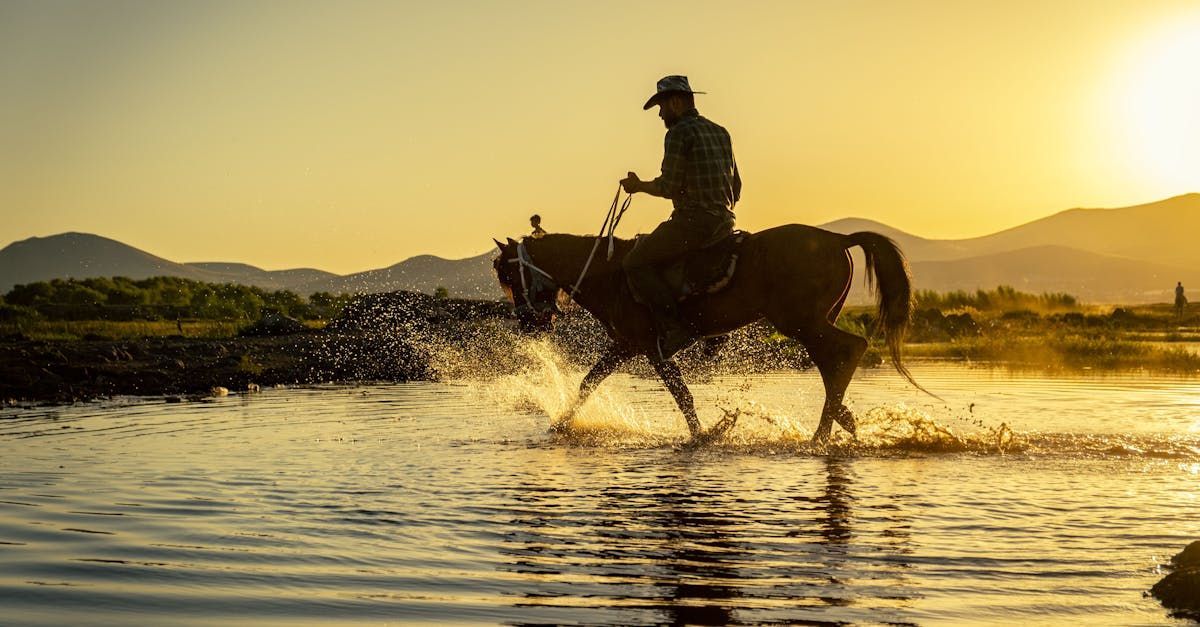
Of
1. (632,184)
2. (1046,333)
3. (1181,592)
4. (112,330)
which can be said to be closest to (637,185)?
(632,184)

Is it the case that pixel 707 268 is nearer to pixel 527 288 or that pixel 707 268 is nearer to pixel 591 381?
pixel 591 381

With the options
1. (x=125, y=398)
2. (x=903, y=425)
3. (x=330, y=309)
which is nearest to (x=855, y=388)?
(x=903, y=425)

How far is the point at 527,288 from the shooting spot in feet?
46.1

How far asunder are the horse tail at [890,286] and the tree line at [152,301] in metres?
26.3

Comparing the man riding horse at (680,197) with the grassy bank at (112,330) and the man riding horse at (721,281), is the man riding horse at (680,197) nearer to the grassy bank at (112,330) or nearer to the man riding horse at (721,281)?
the man riding horse at (721,281)

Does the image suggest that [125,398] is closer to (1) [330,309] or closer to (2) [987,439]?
(2) [987,439]

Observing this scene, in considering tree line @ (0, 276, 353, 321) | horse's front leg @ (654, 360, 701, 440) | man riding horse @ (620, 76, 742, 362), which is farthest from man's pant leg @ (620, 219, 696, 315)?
tree line @ (0, 276, 353, 321)

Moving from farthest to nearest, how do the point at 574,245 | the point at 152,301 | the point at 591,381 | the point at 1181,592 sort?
the point at 152,301
the point at 574,245
the point at 591,381
the point at 1181,592

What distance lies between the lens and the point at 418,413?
612 inches

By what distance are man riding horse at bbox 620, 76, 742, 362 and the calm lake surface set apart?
137 cm

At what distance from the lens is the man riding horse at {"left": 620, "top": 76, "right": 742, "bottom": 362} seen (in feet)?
42.2

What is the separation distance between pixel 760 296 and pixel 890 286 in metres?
1.40

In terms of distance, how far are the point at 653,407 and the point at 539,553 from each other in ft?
31.3

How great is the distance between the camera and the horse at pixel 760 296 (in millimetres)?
12867
